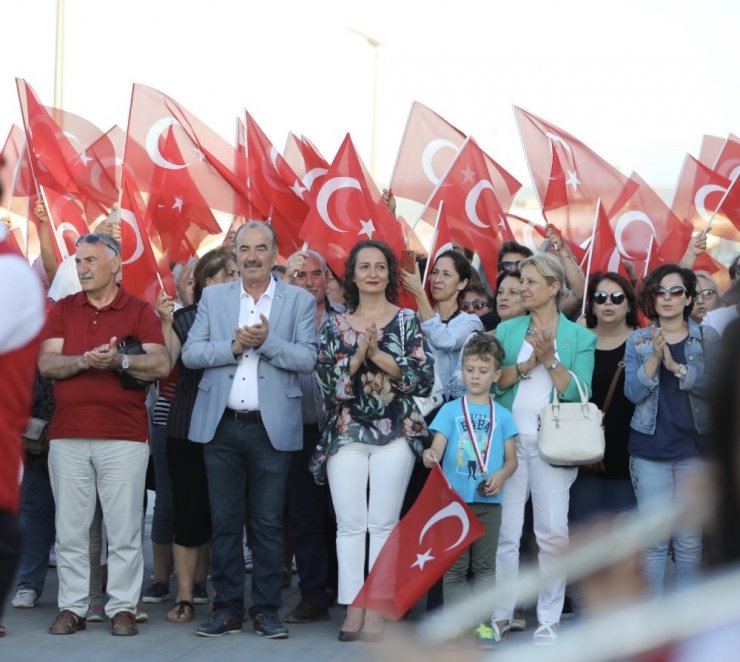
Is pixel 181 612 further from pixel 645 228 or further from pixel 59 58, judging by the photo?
pixel 59 58

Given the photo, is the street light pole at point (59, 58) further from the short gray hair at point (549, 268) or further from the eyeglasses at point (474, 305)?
the short gray hair at point (549, 268)

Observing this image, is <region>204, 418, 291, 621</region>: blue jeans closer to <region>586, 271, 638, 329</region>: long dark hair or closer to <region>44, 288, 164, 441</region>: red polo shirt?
<region>44, 288, 164, 441</region>: red polo shirt

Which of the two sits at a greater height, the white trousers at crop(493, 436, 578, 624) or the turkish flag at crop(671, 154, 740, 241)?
the turkish flag at crop(671, 154, 740, 241)

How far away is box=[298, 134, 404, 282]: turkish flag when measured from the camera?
8773mm

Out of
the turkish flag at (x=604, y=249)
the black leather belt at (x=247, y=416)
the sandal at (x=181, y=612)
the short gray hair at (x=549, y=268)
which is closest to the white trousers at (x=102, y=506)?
the sandal at (x=181, y=612)

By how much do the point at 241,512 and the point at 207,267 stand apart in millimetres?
1756

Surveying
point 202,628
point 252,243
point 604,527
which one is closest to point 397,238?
point 252,243

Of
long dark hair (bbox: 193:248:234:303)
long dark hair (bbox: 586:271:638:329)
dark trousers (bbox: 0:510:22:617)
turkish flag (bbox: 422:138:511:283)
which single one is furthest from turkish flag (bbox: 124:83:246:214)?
dark trousers (bbox: 0:510:22:617)

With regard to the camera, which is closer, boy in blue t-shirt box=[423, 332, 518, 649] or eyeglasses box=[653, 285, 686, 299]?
boy in blue t-shirt box=[423, 332, 518, 649]

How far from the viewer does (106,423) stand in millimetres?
7125

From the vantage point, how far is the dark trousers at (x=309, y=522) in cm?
783

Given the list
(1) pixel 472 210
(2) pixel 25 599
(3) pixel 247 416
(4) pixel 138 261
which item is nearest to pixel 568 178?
(1) pixel 472 210

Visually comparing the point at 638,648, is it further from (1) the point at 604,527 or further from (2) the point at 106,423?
(2) the point at 106,423

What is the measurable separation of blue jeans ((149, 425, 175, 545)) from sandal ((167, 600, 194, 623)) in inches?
30.7
